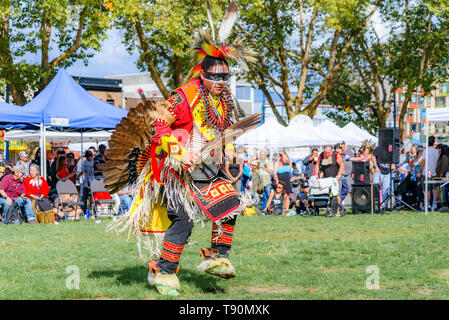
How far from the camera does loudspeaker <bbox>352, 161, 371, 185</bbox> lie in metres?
15.4

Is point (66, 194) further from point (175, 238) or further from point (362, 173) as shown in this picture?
point (175, 238)

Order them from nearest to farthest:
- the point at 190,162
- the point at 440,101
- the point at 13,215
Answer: the point at 190,162 → the point at 13,215 → the point at 440,101

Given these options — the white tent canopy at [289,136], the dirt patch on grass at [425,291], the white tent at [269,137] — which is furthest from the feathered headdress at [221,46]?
the white tent at [269,137]

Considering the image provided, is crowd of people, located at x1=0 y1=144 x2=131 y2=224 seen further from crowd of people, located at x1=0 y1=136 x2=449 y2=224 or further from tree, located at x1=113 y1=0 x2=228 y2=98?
tree, located at x1=113 y1=0 x2=228 y2=98

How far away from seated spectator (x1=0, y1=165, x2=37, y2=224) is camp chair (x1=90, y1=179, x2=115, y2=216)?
5.40ft

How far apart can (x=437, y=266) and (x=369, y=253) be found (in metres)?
1.29

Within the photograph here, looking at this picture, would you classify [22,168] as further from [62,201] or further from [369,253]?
[369,253]

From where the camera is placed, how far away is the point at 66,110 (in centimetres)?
1423

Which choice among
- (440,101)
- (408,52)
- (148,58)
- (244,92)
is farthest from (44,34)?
(440,101)

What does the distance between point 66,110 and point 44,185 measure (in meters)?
1.84

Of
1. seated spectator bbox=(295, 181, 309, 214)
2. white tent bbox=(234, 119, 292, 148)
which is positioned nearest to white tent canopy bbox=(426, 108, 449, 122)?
seated spectator bbox=(295, 181, 309, 214)

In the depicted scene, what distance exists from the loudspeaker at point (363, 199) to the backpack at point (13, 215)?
7.84 metres

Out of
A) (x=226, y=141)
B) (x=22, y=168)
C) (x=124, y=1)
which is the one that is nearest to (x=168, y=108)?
(x=226, y=141)

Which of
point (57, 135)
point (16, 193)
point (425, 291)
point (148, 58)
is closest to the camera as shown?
point (425, 291)
